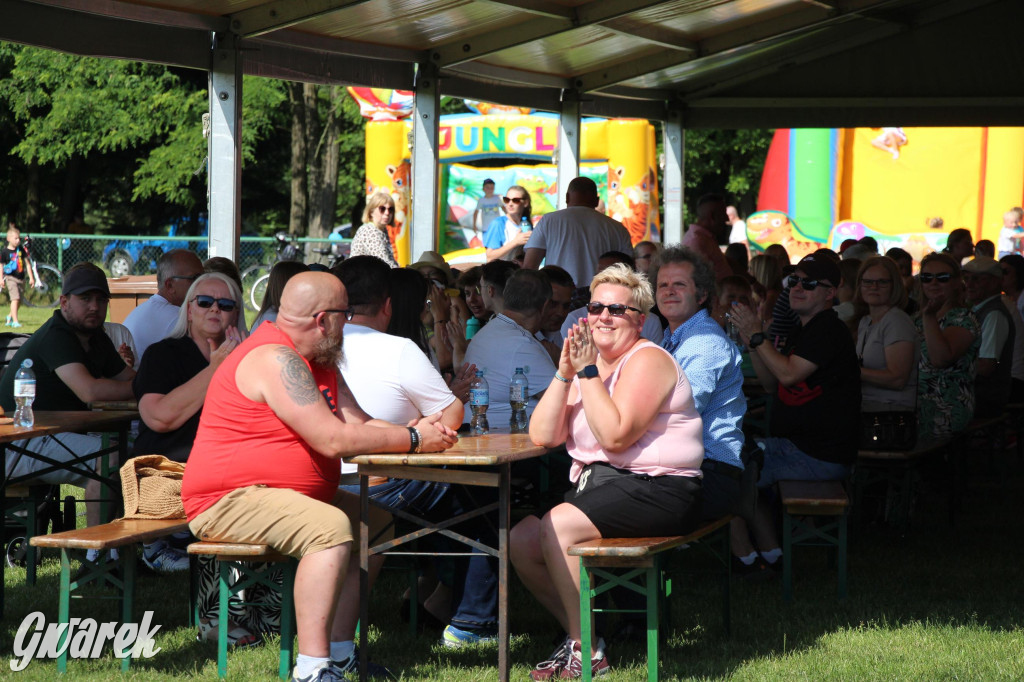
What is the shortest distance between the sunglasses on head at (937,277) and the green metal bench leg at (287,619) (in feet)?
14.0

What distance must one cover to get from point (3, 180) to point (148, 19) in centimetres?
2464

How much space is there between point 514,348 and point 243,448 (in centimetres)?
159

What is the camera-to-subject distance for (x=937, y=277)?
22.6ft

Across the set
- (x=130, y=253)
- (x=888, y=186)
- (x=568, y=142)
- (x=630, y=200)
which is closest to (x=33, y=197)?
(x=130, y=253)

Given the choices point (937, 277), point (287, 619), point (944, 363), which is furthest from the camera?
point (937, 277)

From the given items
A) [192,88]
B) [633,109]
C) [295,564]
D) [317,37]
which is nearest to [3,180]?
[192,88]

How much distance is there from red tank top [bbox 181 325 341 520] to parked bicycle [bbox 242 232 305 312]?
14424mm

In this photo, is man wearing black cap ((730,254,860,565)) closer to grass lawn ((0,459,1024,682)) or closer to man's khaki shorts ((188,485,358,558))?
grass lawn ((0,459,1024,682))

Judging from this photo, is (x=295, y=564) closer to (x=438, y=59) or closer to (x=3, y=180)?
(x=438, y=59)

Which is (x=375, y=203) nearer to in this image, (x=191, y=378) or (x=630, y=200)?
(x=191, y=378)

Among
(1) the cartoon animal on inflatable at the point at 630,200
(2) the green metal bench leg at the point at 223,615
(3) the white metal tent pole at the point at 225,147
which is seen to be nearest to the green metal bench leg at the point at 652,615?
(2) the green metal bench leg at the point at 223,615

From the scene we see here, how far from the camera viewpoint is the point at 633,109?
12109 millimetres

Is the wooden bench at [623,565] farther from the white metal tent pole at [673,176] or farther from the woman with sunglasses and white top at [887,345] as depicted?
the white metal tent pole at [673,176]

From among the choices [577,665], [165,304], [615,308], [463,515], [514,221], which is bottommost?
[577,665]
